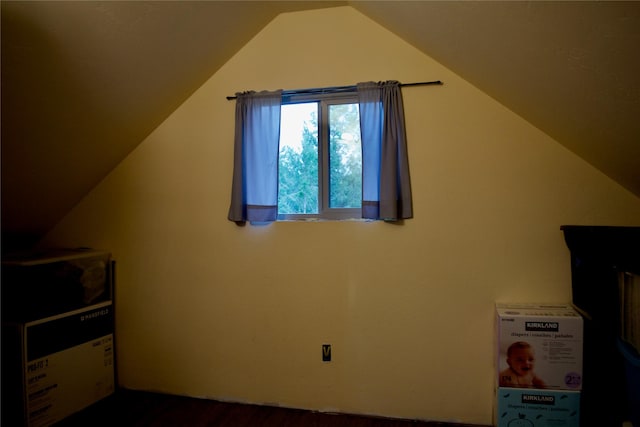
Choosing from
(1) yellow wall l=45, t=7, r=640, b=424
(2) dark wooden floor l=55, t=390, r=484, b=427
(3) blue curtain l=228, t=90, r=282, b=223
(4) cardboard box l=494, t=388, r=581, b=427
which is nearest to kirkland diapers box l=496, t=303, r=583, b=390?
(4) cardboard box l=494, t=388, r=581, b=427

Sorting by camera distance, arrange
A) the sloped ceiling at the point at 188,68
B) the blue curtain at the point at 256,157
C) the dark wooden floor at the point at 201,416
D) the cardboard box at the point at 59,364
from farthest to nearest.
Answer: the blue curtain at the point at 256,157 < the dark wooden floor at the point at 201,416 < the cardboard box at the point at 59,364 < the sloped ceiling at the point at 188,68

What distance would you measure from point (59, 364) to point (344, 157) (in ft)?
7.19

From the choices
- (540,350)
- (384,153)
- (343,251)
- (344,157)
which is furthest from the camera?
(344,157)

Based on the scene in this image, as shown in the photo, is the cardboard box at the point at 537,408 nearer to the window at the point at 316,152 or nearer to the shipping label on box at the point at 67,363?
the window at the point at 316,152

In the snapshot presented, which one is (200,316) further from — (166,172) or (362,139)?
(362,139)

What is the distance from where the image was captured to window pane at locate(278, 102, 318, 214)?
2.01 m

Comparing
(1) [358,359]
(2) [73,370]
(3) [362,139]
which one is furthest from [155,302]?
(3) [362,139]

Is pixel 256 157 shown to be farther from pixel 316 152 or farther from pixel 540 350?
pixel 540 350

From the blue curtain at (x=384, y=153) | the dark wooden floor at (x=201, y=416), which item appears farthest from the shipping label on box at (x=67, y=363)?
the blue curtain at (x=384, y=153)

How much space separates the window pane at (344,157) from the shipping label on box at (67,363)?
1.81 meters

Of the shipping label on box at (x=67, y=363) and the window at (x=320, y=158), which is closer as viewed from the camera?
the shipping label on box at (x=67, y=363)

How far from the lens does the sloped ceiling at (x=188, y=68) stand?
1025mm

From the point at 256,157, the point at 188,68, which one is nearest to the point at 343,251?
the point at 256,157

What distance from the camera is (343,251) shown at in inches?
73.7
